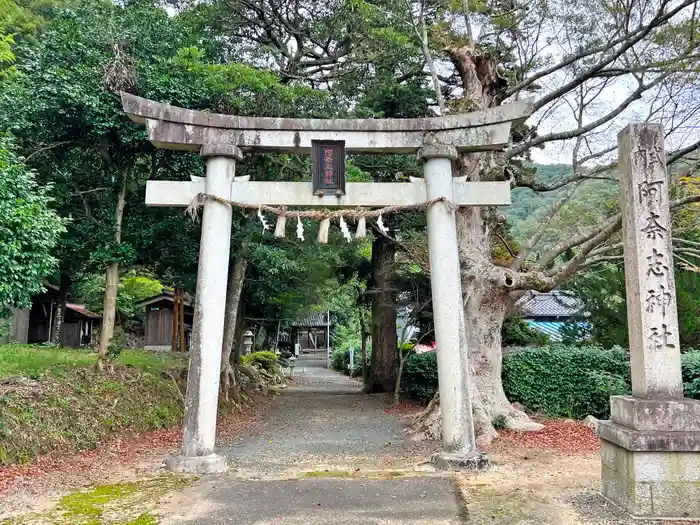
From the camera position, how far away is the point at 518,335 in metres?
17.0

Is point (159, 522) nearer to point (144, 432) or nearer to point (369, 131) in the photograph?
point (144, 432)

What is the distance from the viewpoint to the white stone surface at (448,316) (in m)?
7.47

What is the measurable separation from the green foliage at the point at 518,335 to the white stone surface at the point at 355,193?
32.2ft

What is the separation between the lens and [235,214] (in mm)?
12445

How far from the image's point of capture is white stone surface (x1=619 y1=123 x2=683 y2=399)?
568 centimetres

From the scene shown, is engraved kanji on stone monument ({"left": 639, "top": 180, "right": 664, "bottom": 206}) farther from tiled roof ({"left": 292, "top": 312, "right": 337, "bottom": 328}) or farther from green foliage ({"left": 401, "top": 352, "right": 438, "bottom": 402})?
tiled roof ({"left": 292, "top": 312, "right": 337, "bottom": 328})

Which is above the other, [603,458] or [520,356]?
[520,356]

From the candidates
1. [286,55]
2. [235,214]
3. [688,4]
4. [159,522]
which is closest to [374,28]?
[286,55]

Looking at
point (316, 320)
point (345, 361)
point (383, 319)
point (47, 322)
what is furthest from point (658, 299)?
point (316, 320)

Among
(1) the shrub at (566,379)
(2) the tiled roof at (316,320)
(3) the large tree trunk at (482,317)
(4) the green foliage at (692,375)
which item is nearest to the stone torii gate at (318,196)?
(3) the large tree trunk at (482,317)

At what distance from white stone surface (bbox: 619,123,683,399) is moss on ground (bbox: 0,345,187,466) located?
795 centimetres

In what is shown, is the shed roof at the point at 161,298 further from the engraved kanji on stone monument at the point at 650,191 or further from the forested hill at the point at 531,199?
the engraved kanji on stone monument at the point at 650,191

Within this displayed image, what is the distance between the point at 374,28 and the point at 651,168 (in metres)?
8.50

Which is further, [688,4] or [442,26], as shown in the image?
[442,26]
